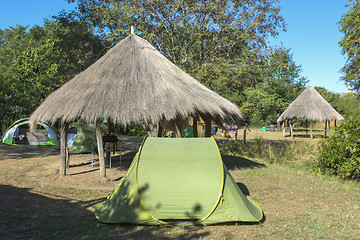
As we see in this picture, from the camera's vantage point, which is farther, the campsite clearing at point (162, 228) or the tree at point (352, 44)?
the tree at point (352, 44)

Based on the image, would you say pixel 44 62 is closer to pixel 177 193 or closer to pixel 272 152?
pixel 272 152

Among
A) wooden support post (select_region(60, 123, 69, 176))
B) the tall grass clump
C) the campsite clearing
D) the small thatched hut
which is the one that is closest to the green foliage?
the campsite clearing

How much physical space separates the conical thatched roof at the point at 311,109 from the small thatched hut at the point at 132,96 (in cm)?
1428

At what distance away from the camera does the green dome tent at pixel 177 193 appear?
4820mm

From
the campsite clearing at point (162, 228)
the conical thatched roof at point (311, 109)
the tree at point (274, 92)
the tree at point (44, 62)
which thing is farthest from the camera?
the tree at point (274, 92)

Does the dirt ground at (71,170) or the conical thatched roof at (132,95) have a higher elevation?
the conical thatched roof at (132,95)

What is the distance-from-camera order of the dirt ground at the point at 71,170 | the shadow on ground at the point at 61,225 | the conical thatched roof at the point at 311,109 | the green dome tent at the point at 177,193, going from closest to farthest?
the shadow on ground at the point at 61,225
the green dome tent at the point at 177,193
the dirt ground at the point at 71,170
the conical thatched roof at the point at 311,109

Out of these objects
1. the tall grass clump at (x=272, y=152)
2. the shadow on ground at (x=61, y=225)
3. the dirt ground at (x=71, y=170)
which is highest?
the tall grass clump at (x=272, y=152)

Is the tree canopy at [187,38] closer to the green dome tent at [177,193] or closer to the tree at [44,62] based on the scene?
the tree at [44,62]

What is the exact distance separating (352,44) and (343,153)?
59.6ft

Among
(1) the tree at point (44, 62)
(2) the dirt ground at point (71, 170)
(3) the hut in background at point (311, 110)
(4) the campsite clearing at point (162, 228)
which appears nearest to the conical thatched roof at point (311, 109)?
(3) the hut in background at point (311, 110)

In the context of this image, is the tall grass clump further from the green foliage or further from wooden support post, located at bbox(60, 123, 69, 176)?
wooden support post, located at bbox(60, 123, 69, 176)

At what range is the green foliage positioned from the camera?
816 cm

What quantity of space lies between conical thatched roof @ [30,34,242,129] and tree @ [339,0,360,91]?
18.1 meters
